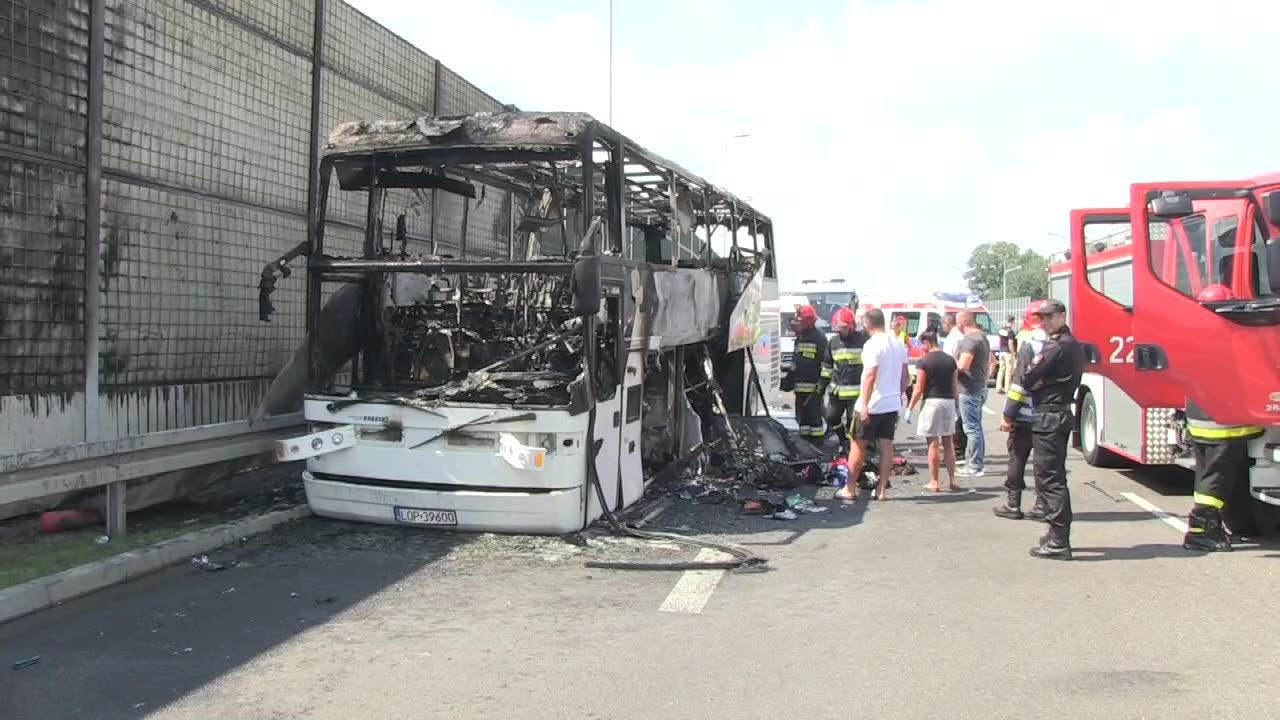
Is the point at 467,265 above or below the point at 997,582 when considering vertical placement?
above

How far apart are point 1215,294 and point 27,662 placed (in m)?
7.64

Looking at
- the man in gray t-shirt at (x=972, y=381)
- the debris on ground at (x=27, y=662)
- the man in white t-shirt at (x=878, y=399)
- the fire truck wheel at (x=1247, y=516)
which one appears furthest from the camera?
the man in gray t-shirt at (x=972, y=381)

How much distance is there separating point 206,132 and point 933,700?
707cm

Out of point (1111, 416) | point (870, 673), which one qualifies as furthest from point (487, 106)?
point (870, 673)

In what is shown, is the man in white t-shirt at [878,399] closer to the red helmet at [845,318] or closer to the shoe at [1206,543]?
the red helmet at [845,318]

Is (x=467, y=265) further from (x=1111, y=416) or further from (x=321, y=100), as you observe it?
(x=1111, y=416)

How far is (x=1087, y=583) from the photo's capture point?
6262mm

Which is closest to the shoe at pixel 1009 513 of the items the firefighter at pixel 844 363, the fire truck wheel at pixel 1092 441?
the firefighter at pixel 844 363

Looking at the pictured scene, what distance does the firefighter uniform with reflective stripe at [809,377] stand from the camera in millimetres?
11812

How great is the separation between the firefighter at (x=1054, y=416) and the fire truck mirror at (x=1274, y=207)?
1414mm

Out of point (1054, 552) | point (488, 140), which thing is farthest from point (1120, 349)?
point (488, 140)

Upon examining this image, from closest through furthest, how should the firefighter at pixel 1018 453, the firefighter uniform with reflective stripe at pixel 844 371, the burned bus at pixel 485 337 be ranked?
the burned bus at pixel 485 337
the firefighter at pixel 1018 453
the firefighter uniform with reflective stripe at pixel 844 371

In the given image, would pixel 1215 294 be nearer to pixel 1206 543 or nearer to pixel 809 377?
pixel 1206 543

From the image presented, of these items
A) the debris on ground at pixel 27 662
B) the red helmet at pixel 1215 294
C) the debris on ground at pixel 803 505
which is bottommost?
the debris on ground at pixel 27 662
